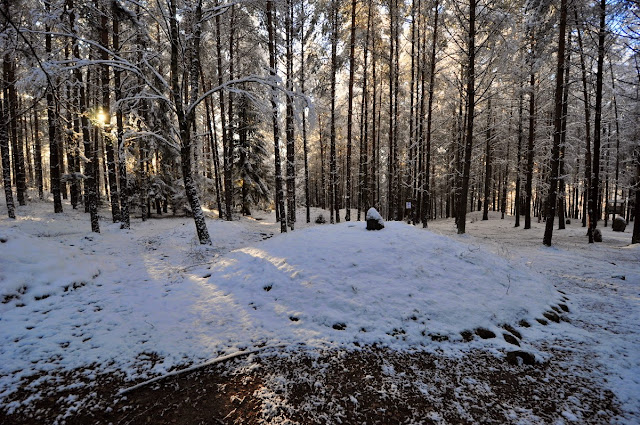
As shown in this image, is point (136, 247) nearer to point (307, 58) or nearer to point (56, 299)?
point (56, 299)

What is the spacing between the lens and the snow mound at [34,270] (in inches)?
197

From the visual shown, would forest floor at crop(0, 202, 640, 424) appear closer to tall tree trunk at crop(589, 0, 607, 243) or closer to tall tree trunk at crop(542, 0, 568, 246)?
tall tree trunk at crop(542, 0, 568, 246)

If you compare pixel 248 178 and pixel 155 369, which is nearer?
pixel 155 369

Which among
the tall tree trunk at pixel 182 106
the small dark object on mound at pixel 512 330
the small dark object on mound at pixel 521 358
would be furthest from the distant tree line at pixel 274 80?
the small dark object on mound at pixel 521 358

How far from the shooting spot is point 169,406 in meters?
3.09

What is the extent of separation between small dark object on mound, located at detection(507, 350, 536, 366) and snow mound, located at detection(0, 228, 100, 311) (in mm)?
8490

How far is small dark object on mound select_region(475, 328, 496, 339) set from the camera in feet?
15.5

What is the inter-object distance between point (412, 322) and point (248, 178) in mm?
19231

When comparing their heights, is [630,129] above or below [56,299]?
above

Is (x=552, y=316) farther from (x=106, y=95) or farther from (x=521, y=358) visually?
(x=106, y=95)

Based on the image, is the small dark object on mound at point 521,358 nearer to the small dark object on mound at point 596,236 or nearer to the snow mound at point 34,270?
the snow mound at point 34,270

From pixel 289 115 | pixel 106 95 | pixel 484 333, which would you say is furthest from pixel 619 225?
pixel 106 95

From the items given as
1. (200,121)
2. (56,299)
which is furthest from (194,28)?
(200,121)

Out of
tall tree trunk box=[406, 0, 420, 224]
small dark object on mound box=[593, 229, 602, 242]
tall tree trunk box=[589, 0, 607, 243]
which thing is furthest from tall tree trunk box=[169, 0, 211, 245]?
small dark object on mound box=[593, 229, 602, 242]
